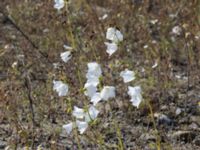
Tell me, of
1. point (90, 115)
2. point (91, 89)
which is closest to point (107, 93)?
point (91, 89)

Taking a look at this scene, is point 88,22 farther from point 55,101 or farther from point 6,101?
point 6,101

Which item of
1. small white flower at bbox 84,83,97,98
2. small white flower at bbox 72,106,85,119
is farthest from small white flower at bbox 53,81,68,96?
small white flower at bbox 84,83,97,98

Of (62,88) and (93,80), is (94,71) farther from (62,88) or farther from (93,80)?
(62,88)

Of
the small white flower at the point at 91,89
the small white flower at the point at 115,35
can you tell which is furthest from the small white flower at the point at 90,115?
the small white flower at the point at 115,35

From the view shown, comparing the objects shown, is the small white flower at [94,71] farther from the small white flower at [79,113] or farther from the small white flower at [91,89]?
the small white flower at [79,113]

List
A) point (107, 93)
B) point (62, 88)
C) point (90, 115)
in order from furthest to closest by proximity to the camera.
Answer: point (62, 88)
point (90, 115)
point (107, 93)

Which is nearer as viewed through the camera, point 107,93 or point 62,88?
point 107,93

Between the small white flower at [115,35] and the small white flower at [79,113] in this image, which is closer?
the small white flower at [79,113]

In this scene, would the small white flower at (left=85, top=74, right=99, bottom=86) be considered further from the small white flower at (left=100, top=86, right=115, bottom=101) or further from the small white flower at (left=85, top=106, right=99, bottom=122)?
the small white flower at (left=85, top=106, right=99, bottom=122)

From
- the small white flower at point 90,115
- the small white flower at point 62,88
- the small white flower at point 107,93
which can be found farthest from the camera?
the small white flower at point 62,88

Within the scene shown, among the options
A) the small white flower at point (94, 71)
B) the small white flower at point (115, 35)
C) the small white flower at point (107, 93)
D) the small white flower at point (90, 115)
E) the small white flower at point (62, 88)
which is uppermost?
the small white flower at point (115, 35)

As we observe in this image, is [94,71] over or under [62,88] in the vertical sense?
over

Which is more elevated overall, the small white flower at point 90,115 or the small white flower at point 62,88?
the small white flower at point 62,88
